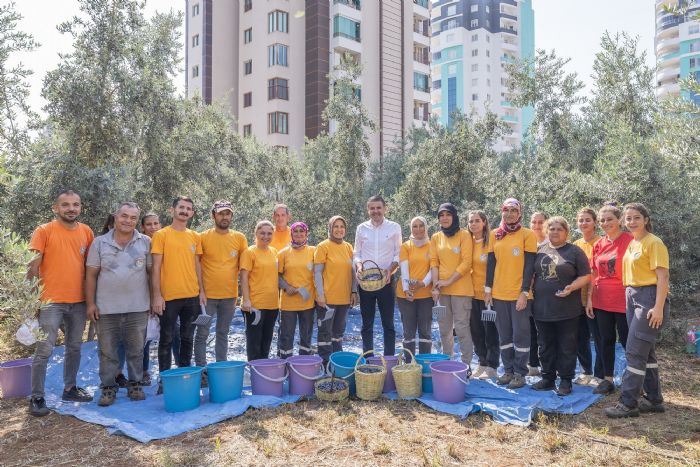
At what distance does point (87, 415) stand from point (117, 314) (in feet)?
3.06

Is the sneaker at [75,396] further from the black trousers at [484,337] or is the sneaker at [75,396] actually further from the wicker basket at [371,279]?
the black trousers at [484,337]

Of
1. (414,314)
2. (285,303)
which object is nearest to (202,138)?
(285,303)

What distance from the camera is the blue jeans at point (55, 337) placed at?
4676mm

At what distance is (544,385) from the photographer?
199 inches

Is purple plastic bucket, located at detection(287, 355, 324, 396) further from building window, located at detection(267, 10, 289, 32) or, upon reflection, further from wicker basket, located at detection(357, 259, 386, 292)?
building window, located at detection(267, 10, 289, 32)

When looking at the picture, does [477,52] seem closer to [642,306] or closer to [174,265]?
[642,306]

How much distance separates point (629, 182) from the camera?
7.79m

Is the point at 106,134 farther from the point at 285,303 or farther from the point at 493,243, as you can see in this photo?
the point at 493,243

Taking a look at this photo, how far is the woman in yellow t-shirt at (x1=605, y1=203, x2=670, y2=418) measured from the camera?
4223mm

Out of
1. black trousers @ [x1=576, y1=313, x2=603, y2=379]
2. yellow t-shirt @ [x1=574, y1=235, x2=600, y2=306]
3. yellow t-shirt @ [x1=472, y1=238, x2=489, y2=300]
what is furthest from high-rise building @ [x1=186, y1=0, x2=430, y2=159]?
black trousers @ [x1=576, y1=313, x2=603, y2=379]

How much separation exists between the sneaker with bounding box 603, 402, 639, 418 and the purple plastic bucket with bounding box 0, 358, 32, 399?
5.67 metres

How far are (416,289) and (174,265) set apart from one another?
257 cm

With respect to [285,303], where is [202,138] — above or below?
above

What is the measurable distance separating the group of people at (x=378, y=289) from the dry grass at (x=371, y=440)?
0.32 m
